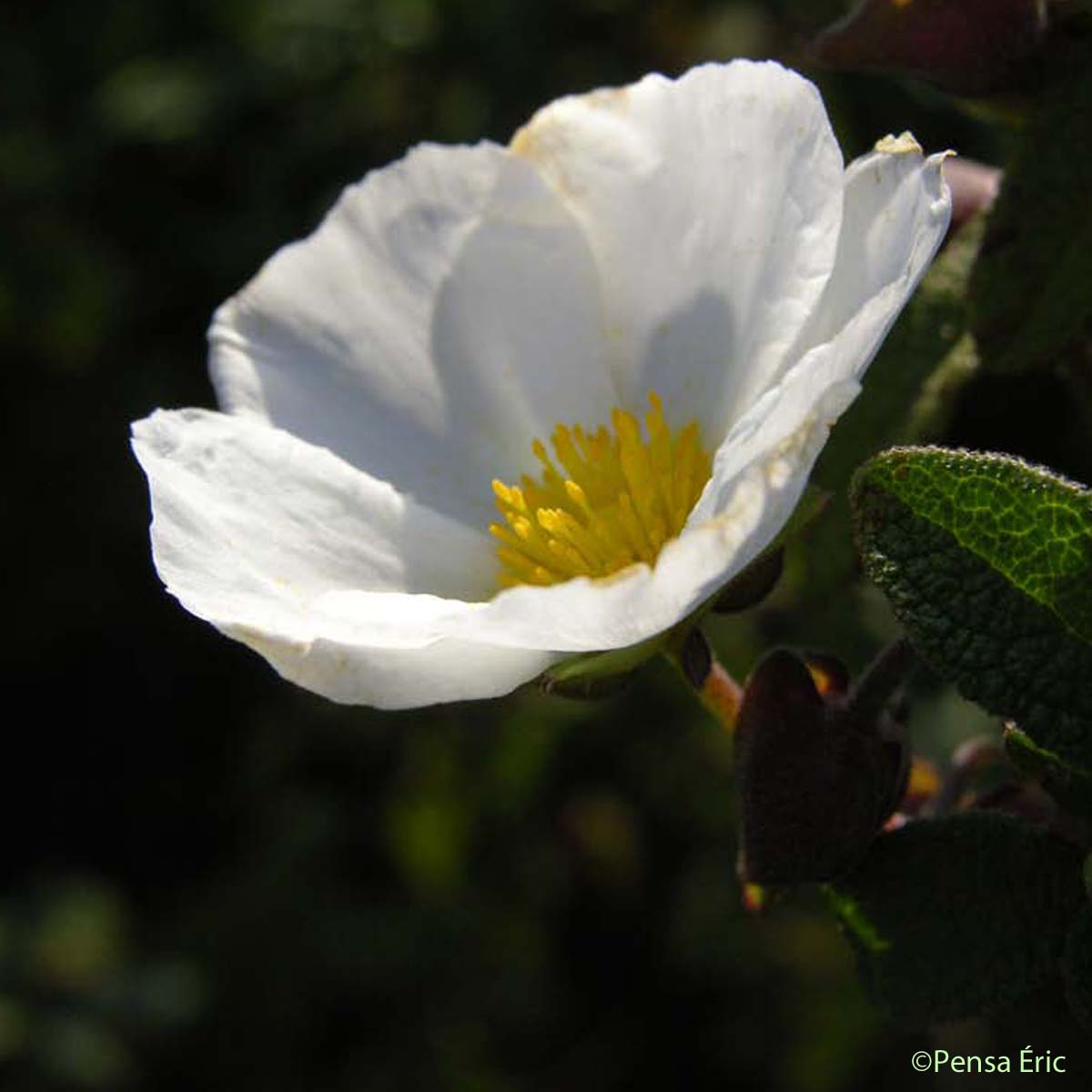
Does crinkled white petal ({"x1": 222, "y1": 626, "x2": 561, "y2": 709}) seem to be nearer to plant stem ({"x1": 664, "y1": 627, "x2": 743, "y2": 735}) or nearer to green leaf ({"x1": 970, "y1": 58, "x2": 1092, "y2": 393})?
plant stem ({"x1": 664, "y1": 627, "x2": 743, "y2": 735})

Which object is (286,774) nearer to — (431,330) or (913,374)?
(431,330)

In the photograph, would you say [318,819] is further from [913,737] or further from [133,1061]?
[913,737]

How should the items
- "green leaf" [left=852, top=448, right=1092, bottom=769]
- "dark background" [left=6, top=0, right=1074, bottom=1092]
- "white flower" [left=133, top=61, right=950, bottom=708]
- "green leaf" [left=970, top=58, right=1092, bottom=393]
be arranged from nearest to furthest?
"green leaf" [left=852, top=448, right=1092, bottom=769] → "white flower" [left=133, top=61, right=950, bottom=708] → "green leaf" [left=970, top=58, right=1092, bottom=393] → "dark background" [left=6, top=0, right=1074, bottom=1092]

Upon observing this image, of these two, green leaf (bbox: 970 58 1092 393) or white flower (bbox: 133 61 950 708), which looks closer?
white flower (bbox: 133 61 950 708)

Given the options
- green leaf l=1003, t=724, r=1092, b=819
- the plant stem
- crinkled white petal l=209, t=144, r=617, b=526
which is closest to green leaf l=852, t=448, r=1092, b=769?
green leaf l=1003, t=724, r=1092, b=819

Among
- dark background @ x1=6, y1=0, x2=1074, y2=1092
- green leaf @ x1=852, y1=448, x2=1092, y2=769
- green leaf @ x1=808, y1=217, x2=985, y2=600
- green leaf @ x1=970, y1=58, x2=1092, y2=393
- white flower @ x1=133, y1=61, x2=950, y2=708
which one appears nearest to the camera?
green leaf @ x1=852, y1=448, x2=1092, y2=769

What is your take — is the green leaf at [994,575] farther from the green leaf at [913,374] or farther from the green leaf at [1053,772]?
the green leaf at [913,374]

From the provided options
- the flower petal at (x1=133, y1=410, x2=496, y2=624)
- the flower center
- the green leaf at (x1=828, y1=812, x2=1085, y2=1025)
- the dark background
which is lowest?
the dark background

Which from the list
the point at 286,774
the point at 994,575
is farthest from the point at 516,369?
the point at 286,774
